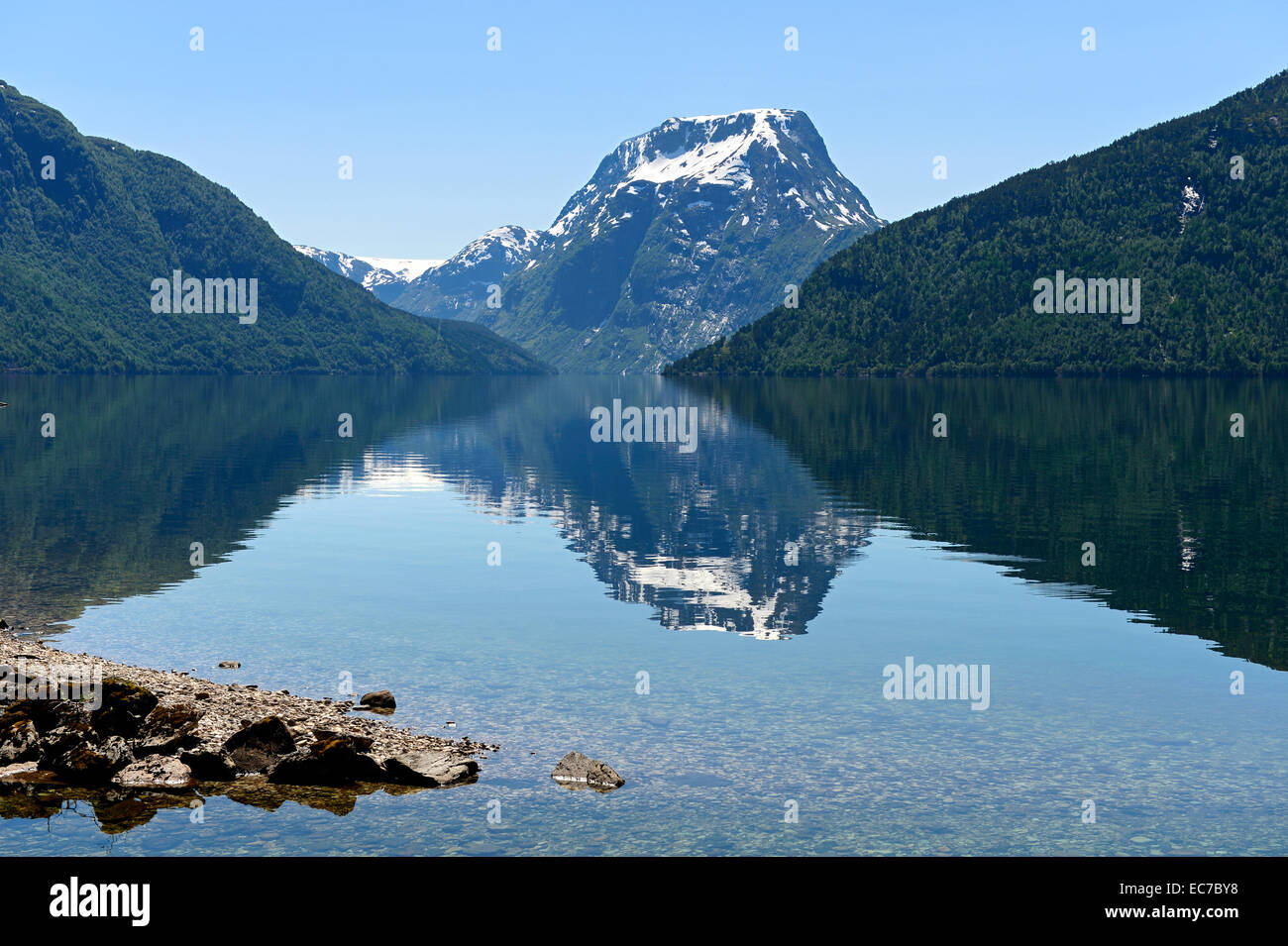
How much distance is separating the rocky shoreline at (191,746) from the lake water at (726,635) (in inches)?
53.9

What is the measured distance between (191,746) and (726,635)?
69.1 feet

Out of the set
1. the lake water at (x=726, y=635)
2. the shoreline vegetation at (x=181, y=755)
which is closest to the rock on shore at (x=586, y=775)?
the lake water at (x=726, y=635)

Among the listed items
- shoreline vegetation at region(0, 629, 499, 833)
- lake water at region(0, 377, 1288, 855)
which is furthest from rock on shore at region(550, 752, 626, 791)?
shoreline vegetation at region(0, 629, 499, 833)

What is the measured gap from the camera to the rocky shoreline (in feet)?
95.4

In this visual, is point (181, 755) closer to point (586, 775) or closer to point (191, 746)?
point (191, 746)

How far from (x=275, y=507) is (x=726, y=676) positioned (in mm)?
55208

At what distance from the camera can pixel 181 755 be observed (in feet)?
97.8

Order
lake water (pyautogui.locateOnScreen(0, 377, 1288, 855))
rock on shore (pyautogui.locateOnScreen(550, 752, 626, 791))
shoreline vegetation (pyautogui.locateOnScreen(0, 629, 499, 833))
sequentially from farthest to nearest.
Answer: rock on shore (pyautogui.locateOnScreen(550, 752, 626, 791)) < shoreline vegetation (pyautogui.locateOnScreen(0, 629, 499, 833)) < lake water (pyautogui.locateOnScreen(0, 377, 1288, 855))

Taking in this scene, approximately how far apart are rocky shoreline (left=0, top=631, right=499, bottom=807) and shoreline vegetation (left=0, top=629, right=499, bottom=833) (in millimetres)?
27

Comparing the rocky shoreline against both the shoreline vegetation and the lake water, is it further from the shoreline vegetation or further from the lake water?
the lake water

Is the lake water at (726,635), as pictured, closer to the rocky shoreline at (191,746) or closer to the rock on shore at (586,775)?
the rock on shore at (586,775)

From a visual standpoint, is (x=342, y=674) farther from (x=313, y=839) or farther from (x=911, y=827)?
(x=911, y=827)

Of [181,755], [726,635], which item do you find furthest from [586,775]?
[726,635]
